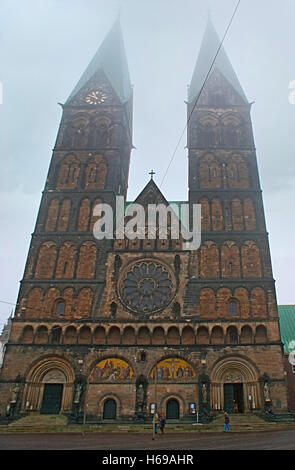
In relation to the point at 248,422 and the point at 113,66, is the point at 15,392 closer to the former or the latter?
the point at 248,422

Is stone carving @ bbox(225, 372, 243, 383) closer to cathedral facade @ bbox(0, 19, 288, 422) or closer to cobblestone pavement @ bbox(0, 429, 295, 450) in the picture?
cathedral facade @ bbox(0, 19, 288, 422)

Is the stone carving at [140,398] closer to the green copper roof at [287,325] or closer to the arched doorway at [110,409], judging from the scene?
the arched doorway at [110,409]

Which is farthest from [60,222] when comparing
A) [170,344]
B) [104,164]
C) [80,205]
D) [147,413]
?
[147,413]

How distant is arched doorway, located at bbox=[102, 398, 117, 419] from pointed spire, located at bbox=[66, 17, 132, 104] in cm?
2924

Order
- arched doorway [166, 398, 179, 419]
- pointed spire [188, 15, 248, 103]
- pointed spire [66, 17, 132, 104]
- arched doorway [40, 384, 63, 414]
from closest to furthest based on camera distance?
arched doorway [166, 398, 179, 419] → arched doorway [40, 384, 63, 414] → pointed spire [188, 15, 248, 103] → pointed spire [66, 17, 132, 104]

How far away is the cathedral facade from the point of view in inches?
985

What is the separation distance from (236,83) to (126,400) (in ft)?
110

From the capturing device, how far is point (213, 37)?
47500mm

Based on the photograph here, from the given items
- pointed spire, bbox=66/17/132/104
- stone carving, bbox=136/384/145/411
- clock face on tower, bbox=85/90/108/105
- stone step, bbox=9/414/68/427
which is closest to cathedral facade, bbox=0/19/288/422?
stone carving, bbox=136/384/145/411

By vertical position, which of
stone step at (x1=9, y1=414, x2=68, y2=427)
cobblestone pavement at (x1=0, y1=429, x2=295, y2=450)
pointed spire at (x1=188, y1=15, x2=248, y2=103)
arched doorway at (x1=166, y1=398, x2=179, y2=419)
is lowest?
cobblestone pavement at (x1=0, y1=429, x2=295, y2=450)

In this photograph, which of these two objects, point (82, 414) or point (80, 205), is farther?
point (80, 205)

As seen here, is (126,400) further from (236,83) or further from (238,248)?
(236,83)

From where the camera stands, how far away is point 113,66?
4500 centimetres

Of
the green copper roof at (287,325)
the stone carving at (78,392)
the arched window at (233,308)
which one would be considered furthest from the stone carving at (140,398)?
the green copper roof at (287,325)
